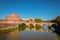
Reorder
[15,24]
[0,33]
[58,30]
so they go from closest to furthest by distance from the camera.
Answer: [0,33] < [58,30] < [15,24]

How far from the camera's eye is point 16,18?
10430mm

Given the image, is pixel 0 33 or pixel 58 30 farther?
pixel 58 30

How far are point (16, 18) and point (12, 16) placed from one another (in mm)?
369

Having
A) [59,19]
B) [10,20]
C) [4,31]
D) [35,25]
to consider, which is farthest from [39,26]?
[4,31]

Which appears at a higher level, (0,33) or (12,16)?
(12,16)

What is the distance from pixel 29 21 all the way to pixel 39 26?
3.31 feet

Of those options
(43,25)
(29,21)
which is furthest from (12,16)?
(43,25)

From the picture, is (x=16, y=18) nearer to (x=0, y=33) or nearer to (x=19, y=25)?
(x=19, y=25)

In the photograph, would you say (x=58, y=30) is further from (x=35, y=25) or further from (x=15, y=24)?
(x=35, y=25)

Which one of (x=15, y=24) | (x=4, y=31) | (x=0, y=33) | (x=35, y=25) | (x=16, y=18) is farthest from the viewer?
(x=35, y=25)

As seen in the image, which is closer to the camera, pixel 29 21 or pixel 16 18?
pixel 16 18

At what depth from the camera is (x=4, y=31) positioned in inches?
269

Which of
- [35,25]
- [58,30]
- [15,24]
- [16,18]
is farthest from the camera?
[35,25]

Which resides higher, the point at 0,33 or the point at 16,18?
the point at 16,18
